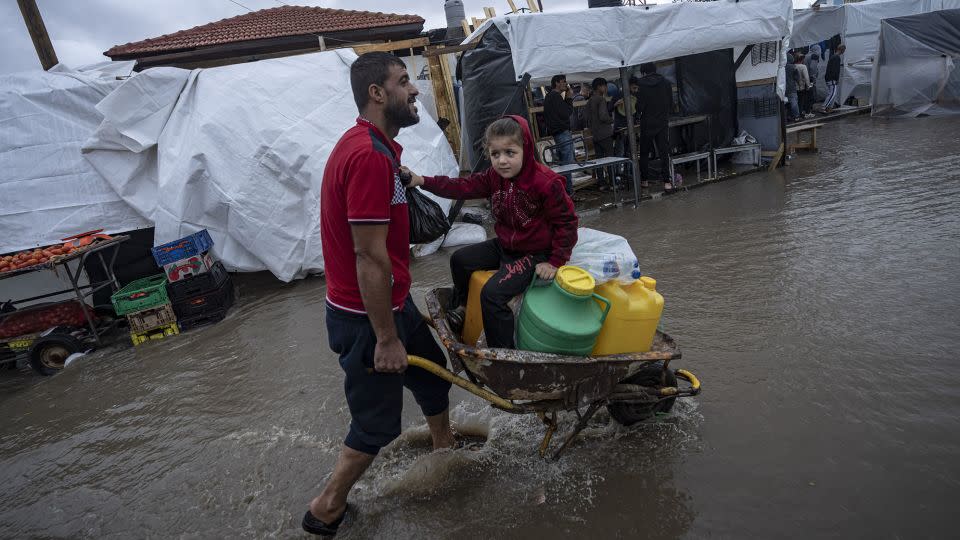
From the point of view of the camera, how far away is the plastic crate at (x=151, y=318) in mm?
6430

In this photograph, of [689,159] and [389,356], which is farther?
[689,159]

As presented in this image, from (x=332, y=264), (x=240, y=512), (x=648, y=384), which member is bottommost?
(x=240, y=512)

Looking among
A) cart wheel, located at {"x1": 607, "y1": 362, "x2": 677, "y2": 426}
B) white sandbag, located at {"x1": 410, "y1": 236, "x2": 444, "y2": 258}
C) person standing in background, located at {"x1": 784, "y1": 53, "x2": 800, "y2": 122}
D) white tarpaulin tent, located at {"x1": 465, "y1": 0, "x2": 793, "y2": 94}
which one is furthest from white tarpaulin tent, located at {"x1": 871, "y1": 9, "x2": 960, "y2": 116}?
cart wheel, located at {"x1": 607, "y1": 362, "x2": 677, "y2": 426}

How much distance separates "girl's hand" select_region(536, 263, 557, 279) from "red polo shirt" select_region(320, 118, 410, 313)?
26.7 inches

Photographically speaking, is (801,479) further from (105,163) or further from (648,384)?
(105,163)

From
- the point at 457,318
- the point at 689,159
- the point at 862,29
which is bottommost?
the point at 689,159

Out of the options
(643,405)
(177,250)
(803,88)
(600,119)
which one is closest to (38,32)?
(177,250)

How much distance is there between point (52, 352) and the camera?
6250 millimetres

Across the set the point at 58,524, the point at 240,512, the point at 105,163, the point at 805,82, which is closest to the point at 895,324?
the point at 240,512

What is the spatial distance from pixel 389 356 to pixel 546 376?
2.50 feet

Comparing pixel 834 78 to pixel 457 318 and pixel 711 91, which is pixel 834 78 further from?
pixel 457 318

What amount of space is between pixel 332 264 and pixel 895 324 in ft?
12.5

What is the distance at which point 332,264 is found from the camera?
2.41 meters

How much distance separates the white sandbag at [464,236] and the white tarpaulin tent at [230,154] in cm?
191
